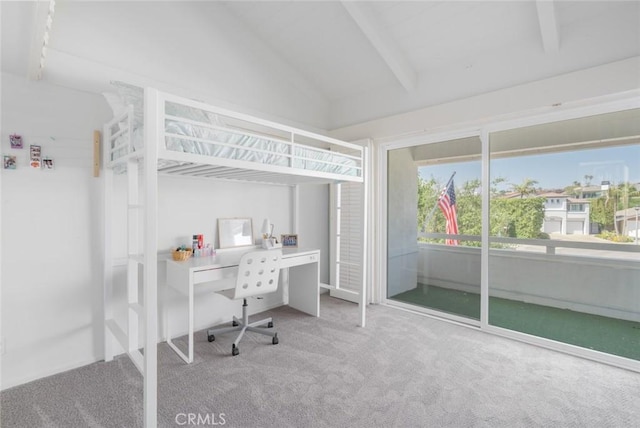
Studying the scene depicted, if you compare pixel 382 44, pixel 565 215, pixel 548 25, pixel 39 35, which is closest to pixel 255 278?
pixel 39 35

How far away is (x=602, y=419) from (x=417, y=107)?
2.90 meters

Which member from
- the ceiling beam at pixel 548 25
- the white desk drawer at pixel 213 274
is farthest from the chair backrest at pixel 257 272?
the ceiling beam at pixel 548 25

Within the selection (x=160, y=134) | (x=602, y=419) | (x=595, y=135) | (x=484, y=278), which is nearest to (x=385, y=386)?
(x=602, y=419)

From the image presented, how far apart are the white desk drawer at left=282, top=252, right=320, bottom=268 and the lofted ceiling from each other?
1648mm

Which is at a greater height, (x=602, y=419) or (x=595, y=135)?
(x=595, y=135)

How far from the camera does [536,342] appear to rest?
2686 mm

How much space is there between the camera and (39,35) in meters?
1.65

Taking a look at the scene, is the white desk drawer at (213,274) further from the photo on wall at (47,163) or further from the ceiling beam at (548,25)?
the ceiling beam at (548,25)

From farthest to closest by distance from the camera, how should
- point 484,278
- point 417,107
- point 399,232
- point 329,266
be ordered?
1. point 329,266
2. point 399,232
3. point 417,107
4. point 484,278

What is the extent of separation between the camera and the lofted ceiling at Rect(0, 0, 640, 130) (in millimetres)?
2211

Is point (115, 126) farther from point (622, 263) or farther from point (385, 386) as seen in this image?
point (622, 263)

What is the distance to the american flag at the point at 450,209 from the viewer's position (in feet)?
10.6

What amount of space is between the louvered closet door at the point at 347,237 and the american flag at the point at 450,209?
0.99 m

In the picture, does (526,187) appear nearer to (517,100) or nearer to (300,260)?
(517,100)
